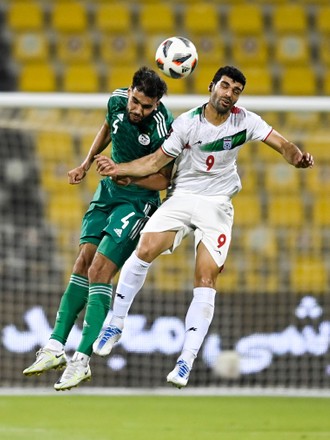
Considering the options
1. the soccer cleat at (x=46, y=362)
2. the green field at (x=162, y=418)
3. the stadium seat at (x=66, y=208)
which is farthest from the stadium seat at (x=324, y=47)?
the soccer cleat at (x=46, y=362)

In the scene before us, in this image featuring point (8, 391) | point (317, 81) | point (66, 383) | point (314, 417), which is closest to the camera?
point (66, 383)

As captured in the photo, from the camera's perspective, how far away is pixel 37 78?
1274 cm

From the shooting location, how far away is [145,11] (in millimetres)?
13375

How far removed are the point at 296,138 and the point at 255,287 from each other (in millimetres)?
1455

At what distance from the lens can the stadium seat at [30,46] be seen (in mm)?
12906

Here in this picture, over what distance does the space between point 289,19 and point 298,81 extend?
0.93 m

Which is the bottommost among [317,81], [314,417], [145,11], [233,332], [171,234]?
[314,417]

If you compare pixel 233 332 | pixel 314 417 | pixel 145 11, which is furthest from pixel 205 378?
pixel 145 11

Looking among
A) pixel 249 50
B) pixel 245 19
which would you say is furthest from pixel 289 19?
pixel 249 50

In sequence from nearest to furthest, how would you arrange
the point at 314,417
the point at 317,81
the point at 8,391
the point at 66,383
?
the point at 66,383 < the point at 314,417 < the point at 8,391 < the point at 317,81

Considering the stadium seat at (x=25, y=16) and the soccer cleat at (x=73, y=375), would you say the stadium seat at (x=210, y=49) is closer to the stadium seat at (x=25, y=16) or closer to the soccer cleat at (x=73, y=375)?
the stadium seat at (x=25, y=16)

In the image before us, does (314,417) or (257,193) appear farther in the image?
(257,193)

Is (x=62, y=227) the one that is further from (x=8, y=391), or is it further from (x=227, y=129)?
(x=227, y=129)

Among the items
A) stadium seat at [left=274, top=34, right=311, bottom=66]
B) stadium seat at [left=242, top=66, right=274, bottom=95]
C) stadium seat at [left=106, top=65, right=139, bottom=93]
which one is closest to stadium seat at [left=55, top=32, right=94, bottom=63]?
stadium seat at [left=106, top=65, right=139, bottom=93]
